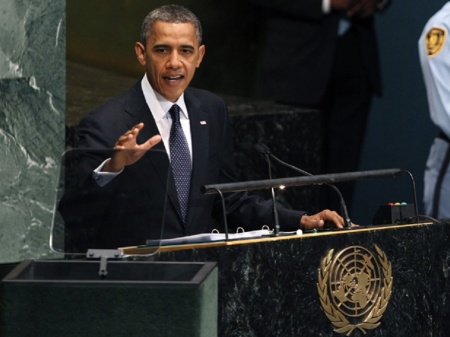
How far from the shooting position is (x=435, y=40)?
5.69m

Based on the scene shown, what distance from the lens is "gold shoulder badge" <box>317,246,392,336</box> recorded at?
393cm

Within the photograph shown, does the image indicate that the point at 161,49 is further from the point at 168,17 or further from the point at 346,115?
the point at 346,115

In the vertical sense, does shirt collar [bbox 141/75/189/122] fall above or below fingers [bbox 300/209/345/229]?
above

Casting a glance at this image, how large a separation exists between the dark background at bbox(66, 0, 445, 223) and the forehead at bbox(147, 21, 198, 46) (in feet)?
4.63

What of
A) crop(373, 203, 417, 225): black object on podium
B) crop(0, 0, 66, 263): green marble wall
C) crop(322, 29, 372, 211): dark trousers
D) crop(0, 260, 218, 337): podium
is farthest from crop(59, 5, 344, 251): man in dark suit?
crop(322, 29, 372, 211): dark trousers

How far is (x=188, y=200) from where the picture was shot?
14.1ft

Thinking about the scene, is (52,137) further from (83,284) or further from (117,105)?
(83,284)

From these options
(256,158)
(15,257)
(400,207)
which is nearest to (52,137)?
(15,257)

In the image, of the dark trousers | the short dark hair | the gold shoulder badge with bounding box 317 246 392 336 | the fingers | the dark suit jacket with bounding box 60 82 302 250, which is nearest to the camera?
the dark suit jacket with bounding box 60 82 302 250

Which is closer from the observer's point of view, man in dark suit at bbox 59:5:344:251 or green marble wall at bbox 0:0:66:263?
man in dark suit at bbox 59:5:344:251

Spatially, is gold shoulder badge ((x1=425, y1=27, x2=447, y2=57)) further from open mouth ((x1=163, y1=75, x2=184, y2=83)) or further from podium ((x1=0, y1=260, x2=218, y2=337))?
podium ((x1=0, y1=260, x2=218, y2=337))

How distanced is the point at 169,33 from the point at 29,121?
125 centimetres

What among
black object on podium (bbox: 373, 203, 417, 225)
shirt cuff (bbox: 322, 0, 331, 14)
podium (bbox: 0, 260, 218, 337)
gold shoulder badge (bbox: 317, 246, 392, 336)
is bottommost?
podium (bbox: 0, 260, 218, 337)

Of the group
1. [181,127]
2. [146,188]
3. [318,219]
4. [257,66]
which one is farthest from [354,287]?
[257,66]
